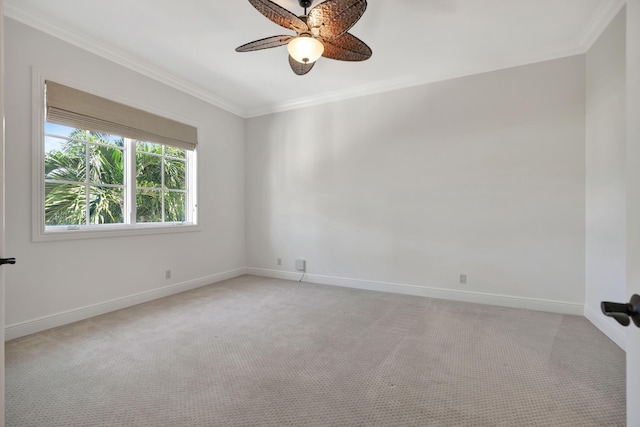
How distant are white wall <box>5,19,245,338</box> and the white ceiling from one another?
7.8 inches

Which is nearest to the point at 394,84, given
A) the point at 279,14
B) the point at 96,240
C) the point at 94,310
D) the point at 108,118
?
the point at 279,14

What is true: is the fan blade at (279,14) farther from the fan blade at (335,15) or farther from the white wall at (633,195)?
the white wall at (633,195)

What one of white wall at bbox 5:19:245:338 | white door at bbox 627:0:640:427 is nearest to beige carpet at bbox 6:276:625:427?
white wall at bbox 5:19:245:338

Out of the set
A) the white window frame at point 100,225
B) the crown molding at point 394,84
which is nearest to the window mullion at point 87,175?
the white window frame at point 100,225

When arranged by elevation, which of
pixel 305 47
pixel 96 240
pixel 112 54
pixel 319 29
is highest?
pixel 112 54

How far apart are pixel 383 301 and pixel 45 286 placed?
3360 millimetres

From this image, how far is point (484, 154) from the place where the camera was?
350cm

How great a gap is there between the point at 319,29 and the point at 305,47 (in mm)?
152

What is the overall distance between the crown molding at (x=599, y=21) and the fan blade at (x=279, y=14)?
8.03 ft

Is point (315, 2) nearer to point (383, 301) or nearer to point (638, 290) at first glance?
point (638, 290)

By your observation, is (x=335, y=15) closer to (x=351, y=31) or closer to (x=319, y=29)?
(x=319, y=29)

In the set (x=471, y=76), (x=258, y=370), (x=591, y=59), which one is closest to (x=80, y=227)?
(x=258, y=370)

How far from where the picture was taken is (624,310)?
2.49ft

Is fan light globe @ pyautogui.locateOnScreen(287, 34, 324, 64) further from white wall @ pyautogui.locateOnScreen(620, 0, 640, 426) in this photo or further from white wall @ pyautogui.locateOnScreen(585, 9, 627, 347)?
white wall @ pyautogui.locateOnScreen(585, 9, 627, 347)
